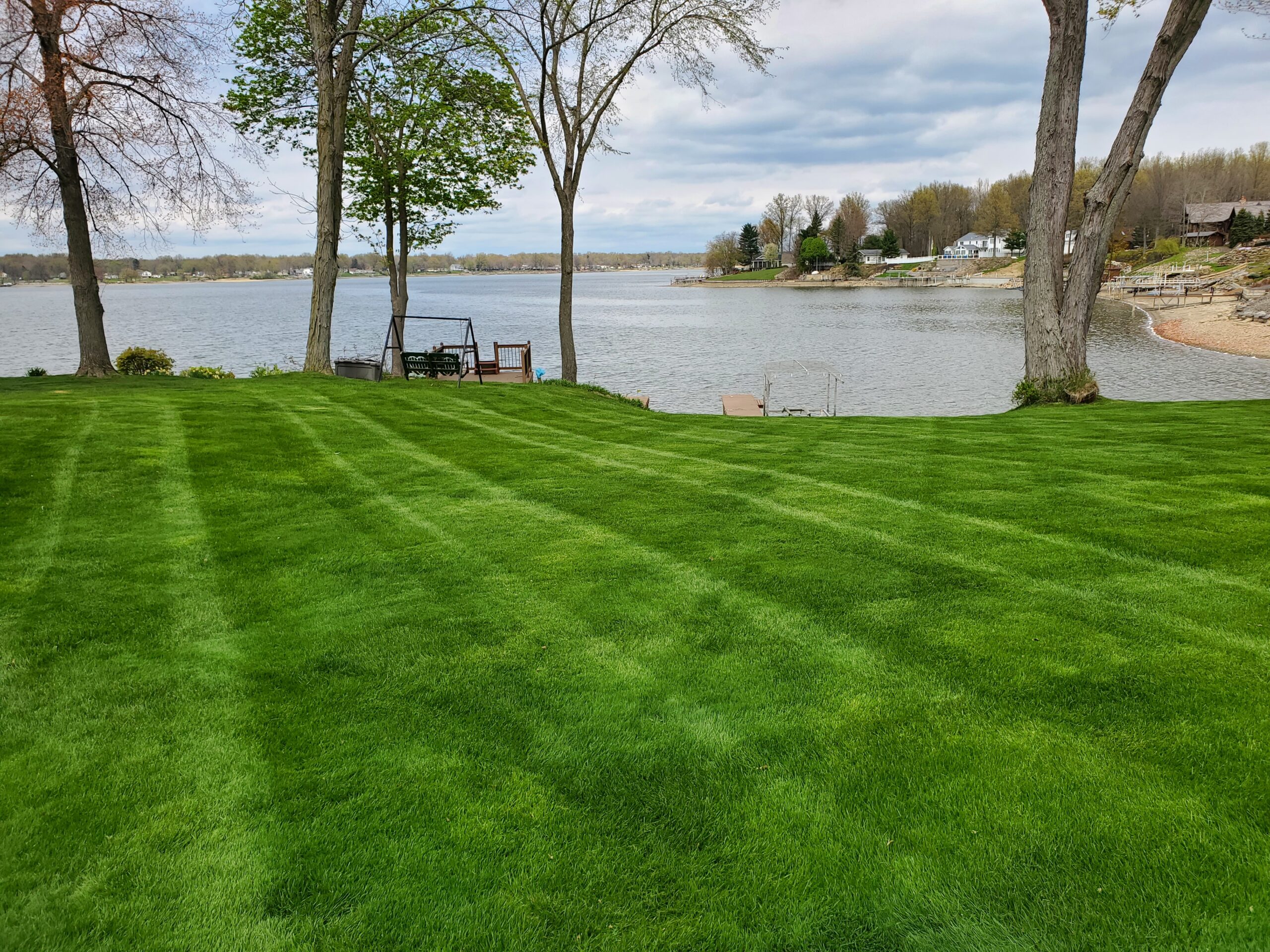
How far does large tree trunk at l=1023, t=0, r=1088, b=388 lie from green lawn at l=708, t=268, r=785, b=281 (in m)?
149

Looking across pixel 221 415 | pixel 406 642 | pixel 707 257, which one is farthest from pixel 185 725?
pixel 707 257

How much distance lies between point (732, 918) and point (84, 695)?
3.33 m

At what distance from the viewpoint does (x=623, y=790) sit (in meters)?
3.04

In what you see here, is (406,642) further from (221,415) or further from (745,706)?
(221,415)

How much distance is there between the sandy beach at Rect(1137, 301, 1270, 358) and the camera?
3569cm

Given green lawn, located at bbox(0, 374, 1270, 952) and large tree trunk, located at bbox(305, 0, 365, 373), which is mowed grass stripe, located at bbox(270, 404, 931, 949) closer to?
green lawn, located at bbox(0, 374, 1270, 952)

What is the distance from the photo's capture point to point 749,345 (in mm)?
45844

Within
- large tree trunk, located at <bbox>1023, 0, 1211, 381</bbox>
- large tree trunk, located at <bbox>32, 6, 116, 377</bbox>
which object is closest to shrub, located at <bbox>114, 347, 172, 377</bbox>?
large tree trunk, located at <bbox>32, 6, 116, 377</bbox>

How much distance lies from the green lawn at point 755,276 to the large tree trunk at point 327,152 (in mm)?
147184

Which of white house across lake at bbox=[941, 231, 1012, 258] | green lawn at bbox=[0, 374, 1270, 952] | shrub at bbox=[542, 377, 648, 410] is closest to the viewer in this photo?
green lawn at bbox=[0, 374, 1270, 952]

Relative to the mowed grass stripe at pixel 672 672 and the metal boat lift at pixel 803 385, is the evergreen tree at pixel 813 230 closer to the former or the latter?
the metal boat lift at pixel 803 385

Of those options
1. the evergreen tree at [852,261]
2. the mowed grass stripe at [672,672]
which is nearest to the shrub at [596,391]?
the mowed grass stripe at [672,672]

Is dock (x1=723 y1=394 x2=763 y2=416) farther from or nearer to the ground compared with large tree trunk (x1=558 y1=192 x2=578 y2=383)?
nearer to the ground

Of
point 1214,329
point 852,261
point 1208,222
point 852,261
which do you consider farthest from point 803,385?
point 852,261
